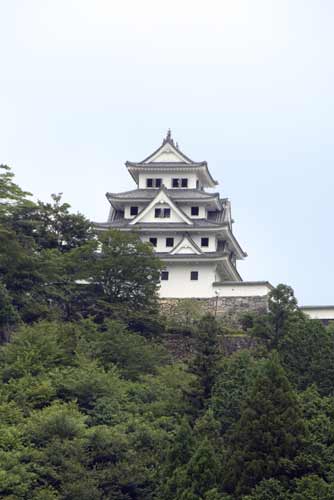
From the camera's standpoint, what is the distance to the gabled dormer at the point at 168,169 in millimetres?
49312

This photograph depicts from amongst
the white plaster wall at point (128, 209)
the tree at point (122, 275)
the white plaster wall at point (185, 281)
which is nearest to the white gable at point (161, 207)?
the white plaster wall at point (128, 209)

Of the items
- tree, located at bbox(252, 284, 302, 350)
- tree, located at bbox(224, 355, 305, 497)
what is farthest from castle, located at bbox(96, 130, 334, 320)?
tree, located at bbox(224, 355, 305, 497)

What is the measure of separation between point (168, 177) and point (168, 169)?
1.15 ft

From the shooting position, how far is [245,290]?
44.6 meters

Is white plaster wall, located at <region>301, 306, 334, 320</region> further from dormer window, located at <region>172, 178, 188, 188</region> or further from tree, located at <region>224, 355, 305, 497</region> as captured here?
tree, located at <region>224, 355, 305, 497</region>

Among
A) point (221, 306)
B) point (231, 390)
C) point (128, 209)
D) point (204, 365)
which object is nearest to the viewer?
point (231, 390)

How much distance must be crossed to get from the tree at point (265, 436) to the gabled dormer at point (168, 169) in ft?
65.1

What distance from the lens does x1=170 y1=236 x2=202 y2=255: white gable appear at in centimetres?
4575

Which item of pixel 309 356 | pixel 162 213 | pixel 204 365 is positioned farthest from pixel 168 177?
pixel 309 356

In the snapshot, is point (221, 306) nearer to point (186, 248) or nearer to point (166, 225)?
point (186, 248)

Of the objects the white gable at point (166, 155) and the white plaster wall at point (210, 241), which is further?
the white gable at point (166, 155)

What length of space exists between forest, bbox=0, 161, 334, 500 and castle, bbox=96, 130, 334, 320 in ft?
7.60

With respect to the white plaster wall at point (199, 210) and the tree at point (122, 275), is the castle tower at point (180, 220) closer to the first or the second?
the white plaster wall at point (199, 210)

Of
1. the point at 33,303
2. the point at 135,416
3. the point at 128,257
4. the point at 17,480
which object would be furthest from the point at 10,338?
the point at 17,480
